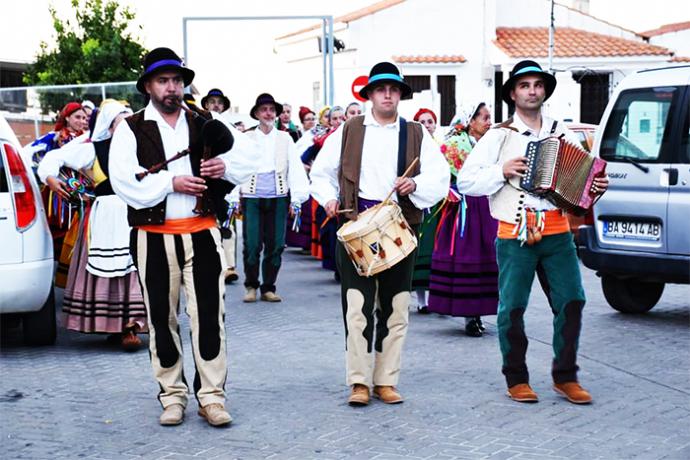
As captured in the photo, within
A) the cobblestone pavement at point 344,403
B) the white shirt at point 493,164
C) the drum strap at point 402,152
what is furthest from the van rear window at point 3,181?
the white shirt at point 493,164

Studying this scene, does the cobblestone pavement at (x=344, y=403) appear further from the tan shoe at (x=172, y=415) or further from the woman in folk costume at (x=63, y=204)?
the woman in folk costume at (x=63, y=204)

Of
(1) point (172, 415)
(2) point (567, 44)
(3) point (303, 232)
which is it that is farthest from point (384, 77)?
(2) point (567, 44)

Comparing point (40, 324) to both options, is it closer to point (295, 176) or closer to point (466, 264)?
point (466, 264)

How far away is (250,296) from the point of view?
444 inches

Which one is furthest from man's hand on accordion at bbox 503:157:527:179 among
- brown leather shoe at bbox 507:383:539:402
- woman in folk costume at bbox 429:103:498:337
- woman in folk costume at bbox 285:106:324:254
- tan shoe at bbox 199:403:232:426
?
woman in folk costume at bbox 285:106:324:254

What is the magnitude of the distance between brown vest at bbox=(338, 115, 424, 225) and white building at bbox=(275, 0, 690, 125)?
113 ft

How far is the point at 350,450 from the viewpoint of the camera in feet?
18.6

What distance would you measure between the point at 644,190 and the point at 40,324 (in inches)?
191

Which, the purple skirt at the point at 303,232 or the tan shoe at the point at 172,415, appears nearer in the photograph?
the tan shoe at the point at 172,415

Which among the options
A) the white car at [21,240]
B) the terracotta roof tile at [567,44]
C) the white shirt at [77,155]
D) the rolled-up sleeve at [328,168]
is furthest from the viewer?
the terracotta roof tile at [567,44]

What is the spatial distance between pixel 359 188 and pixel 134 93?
40.9ft

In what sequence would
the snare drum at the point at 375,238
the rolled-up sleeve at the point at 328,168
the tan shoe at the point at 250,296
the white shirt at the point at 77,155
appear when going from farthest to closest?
the tan shoe at the point at 250,296
the white shirt at the point at 77,155
the rolled-up sleeve at the point at 328,168
the snare drum at the point at 375,238

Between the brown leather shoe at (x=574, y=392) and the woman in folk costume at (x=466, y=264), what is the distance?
2102mm

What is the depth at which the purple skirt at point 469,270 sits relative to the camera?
888cm
